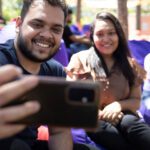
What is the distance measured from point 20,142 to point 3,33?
1.56m

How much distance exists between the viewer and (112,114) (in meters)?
2.82

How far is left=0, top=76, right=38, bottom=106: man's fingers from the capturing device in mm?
917

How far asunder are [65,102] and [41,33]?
1.10 metres

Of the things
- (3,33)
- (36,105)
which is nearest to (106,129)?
(3,33)

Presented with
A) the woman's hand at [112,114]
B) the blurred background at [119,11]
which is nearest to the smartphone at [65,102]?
the blurred background at [119,11]

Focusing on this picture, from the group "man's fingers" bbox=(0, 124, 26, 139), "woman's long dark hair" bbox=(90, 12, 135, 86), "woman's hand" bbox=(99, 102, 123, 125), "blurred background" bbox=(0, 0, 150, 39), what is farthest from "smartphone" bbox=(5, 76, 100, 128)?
"woman's long dark hair" bbox=(90, 12, 135, 86)

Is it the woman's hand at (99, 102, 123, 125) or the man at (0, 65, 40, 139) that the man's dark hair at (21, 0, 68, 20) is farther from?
Result: the man at (0, 65, 40, 139)

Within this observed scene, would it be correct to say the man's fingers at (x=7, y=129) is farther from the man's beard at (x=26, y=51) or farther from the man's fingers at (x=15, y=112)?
the man's beard at (x=26, y=51)

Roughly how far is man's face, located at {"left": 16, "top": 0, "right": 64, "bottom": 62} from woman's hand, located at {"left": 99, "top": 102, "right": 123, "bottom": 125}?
85cm

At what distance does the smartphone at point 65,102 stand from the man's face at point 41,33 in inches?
41.4

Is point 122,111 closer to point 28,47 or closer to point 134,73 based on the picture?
point 134,73

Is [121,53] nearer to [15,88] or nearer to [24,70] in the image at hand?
[24,70]

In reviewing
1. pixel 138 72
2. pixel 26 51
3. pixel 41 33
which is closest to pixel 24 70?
pixel 26 51

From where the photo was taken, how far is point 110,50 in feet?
10.2
